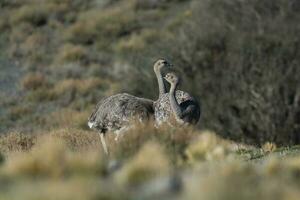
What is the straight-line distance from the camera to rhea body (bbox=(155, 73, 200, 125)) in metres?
11.9

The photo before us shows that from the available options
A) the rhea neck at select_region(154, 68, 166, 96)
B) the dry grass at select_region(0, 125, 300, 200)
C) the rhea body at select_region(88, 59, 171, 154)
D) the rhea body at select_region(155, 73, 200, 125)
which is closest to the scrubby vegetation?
the dry grass at select_region(0, 125, 300, 200)

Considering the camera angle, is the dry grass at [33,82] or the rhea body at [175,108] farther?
the dry grass at [33,82]

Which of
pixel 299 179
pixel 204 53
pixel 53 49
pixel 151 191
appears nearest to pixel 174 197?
pixel 151 191

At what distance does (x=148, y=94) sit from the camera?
23.6 metres

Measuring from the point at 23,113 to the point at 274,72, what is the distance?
294 inches

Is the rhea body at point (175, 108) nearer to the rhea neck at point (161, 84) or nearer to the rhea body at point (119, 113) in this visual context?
the rhea body at point (119, 113)

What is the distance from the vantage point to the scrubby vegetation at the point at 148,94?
625cm

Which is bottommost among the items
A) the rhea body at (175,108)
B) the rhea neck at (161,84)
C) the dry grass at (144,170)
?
the rhea neck at (161,84)

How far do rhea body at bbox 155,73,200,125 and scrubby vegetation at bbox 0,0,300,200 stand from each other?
369mm

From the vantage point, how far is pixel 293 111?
21062 millimetres

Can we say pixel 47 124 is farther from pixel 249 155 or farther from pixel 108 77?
pixel 249 155

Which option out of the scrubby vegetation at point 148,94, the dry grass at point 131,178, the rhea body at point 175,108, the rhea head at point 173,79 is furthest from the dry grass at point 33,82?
the dry grass at point 131,178

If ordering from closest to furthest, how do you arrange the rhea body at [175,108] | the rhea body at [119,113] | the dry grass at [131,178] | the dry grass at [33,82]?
the dry grass at [131,178]
the rhea body at [175,108]
the rhea body at [119,113]
the dry grass at [33,82]

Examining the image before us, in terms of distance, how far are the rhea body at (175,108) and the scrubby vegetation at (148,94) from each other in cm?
37
